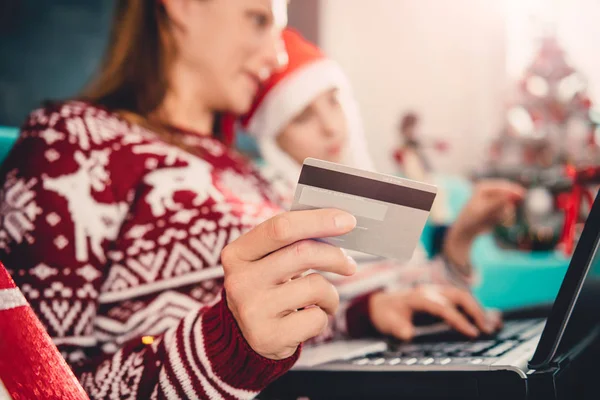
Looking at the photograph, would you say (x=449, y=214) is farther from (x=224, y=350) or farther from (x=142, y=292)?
(x=224, y=350)

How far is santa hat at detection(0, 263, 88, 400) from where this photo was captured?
11.1 inches

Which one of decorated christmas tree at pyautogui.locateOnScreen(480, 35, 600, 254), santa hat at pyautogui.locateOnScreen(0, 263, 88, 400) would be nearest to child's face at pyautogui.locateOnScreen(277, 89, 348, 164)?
santa hat at pyautogui.locateOnScreen(0, 263, 88, 400)

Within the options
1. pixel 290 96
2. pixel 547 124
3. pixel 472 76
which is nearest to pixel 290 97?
pixel 290 96

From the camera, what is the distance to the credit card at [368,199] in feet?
1.15

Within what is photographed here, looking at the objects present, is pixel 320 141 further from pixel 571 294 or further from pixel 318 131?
pixel 571 294

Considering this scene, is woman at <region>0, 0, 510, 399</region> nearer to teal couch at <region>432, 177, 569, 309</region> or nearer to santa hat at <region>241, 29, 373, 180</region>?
santa hat at <region>241, 29, 373, 180</region>

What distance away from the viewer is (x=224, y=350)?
412mm

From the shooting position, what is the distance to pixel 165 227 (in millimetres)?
598

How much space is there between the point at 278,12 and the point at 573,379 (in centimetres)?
67

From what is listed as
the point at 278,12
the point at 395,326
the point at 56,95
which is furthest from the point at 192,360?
the point at 56,95

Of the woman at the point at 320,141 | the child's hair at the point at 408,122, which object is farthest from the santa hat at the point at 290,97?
the child's hair at the point at 408,122

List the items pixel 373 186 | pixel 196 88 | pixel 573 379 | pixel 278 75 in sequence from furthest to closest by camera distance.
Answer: pixel 278 75 → pixel 196 88 → pixel 573 379 → pixel 373 186

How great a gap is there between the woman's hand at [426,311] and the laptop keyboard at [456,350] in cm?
3

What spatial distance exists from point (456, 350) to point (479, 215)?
49 cm
